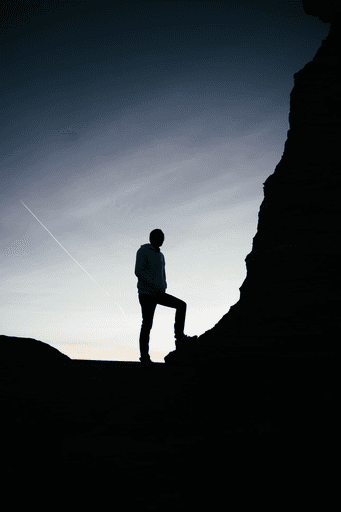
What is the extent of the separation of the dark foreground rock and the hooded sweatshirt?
133cm

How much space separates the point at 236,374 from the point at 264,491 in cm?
225

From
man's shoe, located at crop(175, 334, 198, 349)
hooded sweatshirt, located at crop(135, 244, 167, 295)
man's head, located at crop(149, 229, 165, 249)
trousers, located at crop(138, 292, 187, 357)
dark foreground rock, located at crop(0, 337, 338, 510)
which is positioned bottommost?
dark foreground rock, located at crop(0, 337, 338, 510)

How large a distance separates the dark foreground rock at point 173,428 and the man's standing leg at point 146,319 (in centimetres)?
40

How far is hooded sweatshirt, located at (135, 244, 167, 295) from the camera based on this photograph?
6.06m

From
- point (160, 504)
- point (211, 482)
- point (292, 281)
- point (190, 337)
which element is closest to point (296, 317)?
point (292, 281)

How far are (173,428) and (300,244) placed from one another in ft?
12.2

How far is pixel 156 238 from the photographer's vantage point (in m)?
Answer: 6.40

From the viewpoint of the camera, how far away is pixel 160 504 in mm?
2924

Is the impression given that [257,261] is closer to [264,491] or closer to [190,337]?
[190,337]

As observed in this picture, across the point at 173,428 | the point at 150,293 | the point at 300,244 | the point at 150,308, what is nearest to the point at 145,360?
the point at 150,308

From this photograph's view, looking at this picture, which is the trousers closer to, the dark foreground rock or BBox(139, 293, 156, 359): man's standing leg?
BBox(139, 293, 156, 359): man's standing leg

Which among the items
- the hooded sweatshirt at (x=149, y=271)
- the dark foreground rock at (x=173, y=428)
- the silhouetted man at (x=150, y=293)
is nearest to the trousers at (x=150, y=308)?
the silhouetted man at (x=150, y=293)

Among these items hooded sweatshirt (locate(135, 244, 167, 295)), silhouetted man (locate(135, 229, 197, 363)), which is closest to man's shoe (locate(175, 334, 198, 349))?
silhouetted man (locate(135, 229, 197, 363))

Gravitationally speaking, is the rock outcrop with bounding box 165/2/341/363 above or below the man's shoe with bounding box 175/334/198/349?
above
